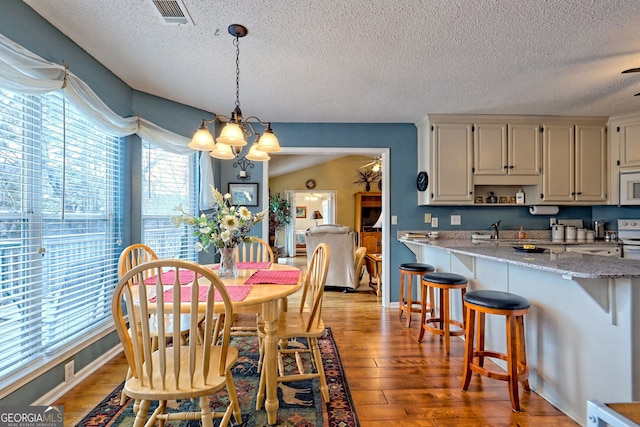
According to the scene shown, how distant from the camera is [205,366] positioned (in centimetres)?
127

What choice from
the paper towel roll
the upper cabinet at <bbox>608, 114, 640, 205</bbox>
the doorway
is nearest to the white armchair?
the doorway

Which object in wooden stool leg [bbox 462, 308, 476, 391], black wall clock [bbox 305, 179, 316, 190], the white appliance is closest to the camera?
wooden stool leg [bbox 462, 308, 476, 391]

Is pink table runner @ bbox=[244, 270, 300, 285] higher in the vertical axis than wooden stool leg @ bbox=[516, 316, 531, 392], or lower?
higher

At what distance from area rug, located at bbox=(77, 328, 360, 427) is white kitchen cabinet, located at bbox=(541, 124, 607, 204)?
3.29m

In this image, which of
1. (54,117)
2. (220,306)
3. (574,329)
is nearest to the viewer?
(220,306)

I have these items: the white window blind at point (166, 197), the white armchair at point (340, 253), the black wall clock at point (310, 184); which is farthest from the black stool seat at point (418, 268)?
the black wall clock at point (310, 184)

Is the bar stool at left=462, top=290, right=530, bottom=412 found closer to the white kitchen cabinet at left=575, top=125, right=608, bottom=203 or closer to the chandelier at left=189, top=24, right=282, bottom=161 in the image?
the chandelier at left=189, top=24, right=282, bottom=161

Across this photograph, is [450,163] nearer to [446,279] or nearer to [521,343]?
[446,279]

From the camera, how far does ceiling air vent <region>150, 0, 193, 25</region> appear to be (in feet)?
5.58

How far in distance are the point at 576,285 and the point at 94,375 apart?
3.14m

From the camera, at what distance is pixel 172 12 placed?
5.86ft

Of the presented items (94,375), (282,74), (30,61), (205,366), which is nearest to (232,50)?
(282,74)

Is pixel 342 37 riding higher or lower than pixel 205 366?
higher

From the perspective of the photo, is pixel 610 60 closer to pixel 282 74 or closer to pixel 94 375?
pixel 282 74
